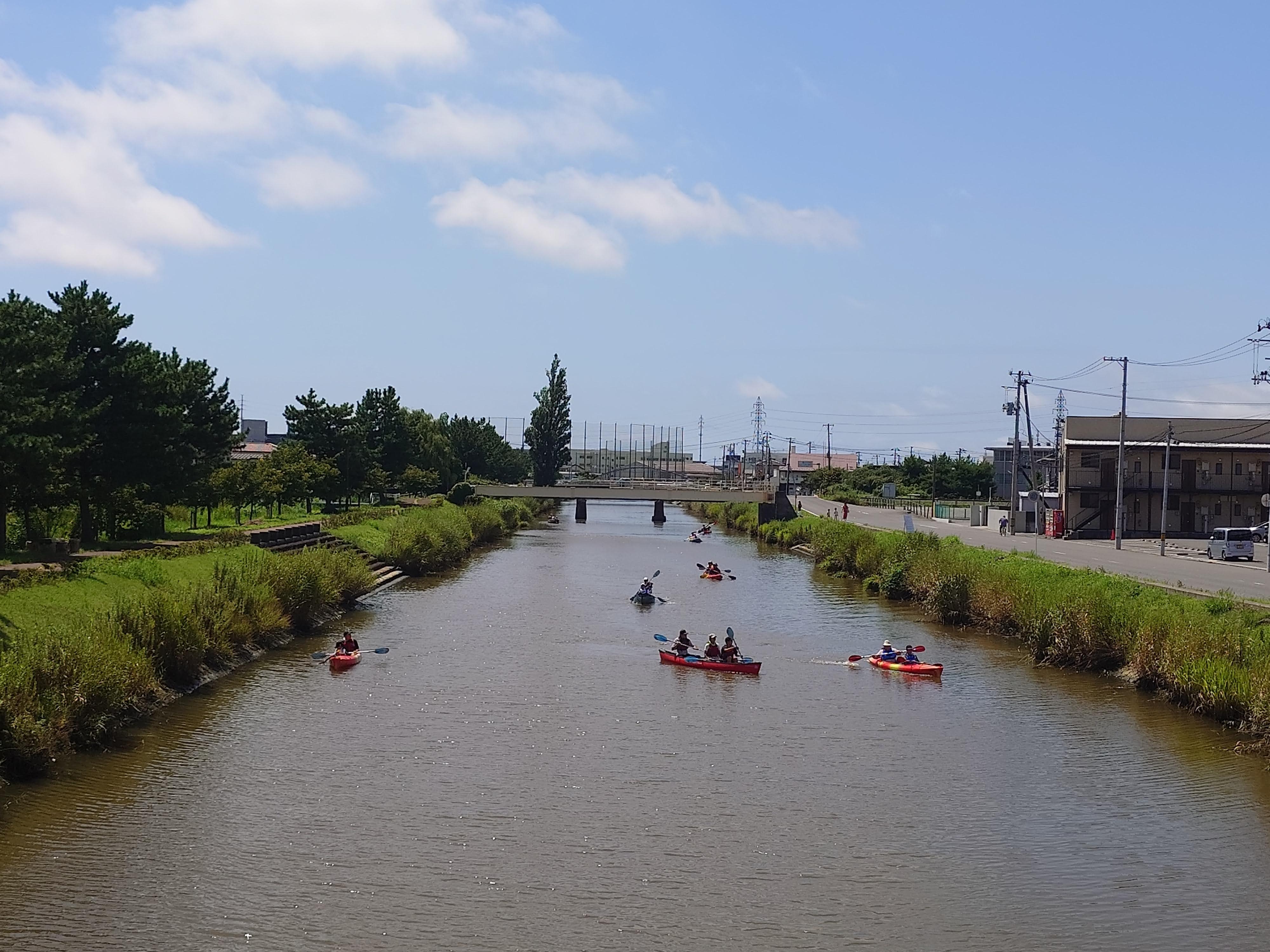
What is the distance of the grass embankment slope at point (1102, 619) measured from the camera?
27.9m

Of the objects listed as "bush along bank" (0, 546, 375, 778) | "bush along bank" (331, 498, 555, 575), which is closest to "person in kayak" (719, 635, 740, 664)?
"bush along bank" (0, 546, 375, 778)

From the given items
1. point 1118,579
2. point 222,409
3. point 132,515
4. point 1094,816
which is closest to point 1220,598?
point 1118,579

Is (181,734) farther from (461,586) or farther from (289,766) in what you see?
(461,586)

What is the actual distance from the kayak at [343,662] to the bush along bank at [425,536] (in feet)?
87.7

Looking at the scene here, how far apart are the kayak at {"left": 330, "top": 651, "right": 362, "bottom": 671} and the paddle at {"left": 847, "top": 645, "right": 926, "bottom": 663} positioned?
15.3 metres

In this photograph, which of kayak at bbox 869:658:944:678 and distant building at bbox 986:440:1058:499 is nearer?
kayak at bbox 869:658:944:678

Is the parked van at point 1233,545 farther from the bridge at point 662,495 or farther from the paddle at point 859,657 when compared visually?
the bridge at point 662,495

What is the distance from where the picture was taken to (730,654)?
36812mm

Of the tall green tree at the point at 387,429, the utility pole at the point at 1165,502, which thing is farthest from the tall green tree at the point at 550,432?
the utility pole at the point at 1165,502

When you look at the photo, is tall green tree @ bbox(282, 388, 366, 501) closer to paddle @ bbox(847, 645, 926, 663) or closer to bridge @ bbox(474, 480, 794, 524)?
bridge @ bbox(474, 480, 794, 524)

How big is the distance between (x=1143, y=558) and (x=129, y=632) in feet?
162

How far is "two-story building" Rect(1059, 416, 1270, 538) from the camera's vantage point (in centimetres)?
8269

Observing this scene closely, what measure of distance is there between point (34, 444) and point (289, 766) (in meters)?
16.3

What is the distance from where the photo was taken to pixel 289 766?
2405 cm
